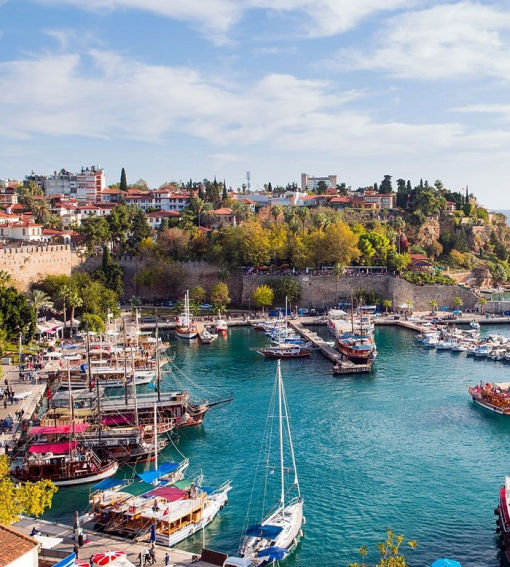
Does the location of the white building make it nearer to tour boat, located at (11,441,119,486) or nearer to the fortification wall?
the fortification wall

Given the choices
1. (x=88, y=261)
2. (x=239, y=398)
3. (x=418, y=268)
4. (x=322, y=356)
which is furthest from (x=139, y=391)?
(x=418, y=268)

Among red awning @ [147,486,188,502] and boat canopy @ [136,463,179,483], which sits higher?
boat canopy @ [136,463,179,483]

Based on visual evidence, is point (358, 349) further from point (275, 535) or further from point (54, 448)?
point (275, 535)

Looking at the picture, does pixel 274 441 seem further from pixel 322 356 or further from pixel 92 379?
pixel 322 356

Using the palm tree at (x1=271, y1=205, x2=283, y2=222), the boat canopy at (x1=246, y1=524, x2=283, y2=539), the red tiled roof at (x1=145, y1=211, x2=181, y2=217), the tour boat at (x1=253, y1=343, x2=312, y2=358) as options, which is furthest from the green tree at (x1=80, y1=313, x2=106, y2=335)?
the red tiled roof at (x1=145, y1=211, x2=181, y2=217)

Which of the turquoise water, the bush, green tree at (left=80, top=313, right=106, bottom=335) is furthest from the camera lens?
the bush

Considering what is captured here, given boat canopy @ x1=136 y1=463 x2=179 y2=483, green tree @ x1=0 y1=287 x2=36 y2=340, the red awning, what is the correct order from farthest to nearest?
green tree @ x1=0 y1=287 x2=36 y2=340 < boat canopy @ x1=136 y1=463 x2=179 y2=483 < the red awning

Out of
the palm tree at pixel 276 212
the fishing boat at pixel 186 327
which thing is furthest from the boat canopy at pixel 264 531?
the palm tree at pixel 276 212
